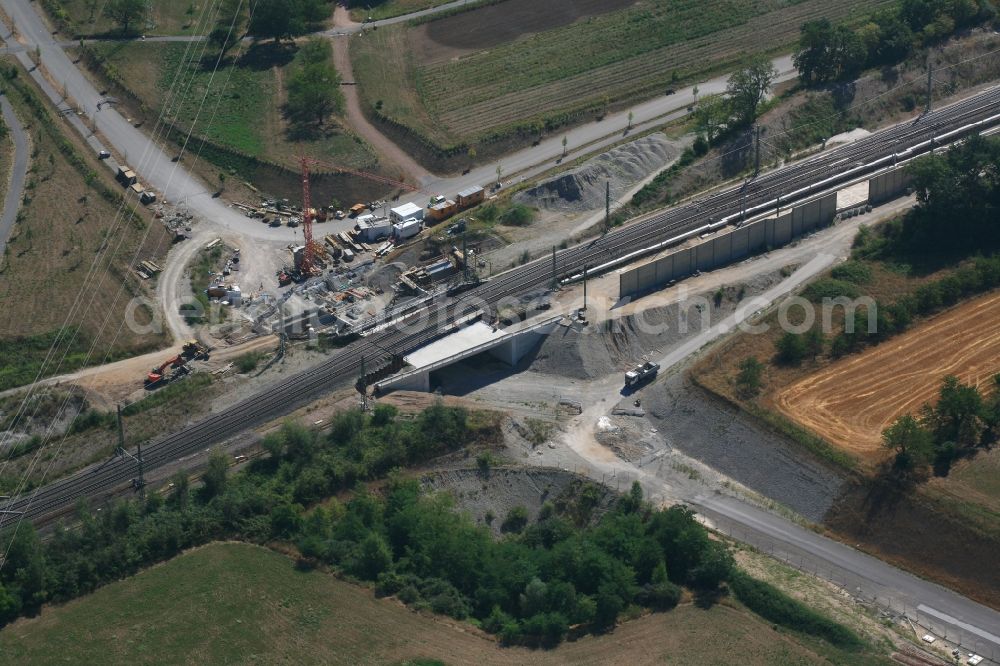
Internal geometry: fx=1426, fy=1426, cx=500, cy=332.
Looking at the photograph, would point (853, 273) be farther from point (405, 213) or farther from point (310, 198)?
point (310, 198)

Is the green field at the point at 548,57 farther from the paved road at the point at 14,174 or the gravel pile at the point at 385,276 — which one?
the paved road at the point at 14,174

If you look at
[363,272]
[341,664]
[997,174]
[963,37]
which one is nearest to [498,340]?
[363,272]

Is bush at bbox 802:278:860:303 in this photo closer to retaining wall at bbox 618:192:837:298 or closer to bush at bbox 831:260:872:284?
bush at bbox 831:260:872:284

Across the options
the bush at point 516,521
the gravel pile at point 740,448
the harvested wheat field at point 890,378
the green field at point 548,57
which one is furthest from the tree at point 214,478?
the green field at point 548,57

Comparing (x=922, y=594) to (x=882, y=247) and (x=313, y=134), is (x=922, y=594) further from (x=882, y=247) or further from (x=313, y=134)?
(x=313, y=134)

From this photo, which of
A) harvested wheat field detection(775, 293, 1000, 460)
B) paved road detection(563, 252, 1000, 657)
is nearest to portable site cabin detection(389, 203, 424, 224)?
paved road detection(563, 252, 1000, 657)

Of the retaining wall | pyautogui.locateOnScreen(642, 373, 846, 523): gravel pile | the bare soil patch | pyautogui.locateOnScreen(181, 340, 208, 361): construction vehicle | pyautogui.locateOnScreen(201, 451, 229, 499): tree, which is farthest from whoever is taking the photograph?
the bare soil patch
